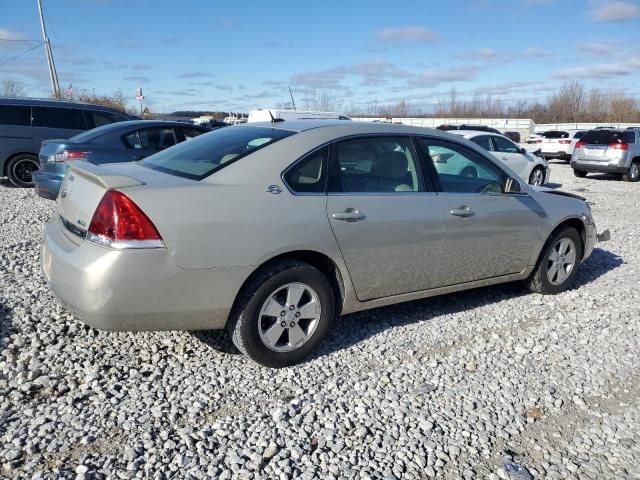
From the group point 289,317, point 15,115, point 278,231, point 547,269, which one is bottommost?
point 547,269

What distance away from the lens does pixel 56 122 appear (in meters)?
10.6

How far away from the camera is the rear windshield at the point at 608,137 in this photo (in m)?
16.4

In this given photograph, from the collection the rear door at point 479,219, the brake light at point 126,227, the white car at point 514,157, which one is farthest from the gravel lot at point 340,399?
the white car at point 514,157

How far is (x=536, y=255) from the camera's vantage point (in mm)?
4820

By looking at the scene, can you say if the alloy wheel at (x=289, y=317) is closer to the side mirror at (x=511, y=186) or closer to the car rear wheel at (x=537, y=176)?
the side mirror at (x=511, y=186)

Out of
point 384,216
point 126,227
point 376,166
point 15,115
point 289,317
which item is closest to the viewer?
point 126,227

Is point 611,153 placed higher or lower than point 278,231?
lower

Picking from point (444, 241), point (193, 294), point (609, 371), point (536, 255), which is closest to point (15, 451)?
point (193, 294)

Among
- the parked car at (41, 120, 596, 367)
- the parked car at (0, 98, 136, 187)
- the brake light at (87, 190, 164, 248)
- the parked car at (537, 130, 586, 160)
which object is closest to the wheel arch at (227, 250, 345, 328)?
the parked car at (41, 120, 596, 367)

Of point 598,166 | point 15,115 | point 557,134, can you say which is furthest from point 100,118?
point 557,134

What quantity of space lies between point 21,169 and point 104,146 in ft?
11.3

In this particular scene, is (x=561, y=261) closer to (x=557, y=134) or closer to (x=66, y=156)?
(x=66, y=156)

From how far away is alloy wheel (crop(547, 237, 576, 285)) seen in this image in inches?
199

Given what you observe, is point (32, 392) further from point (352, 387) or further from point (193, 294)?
point (352, 387)
